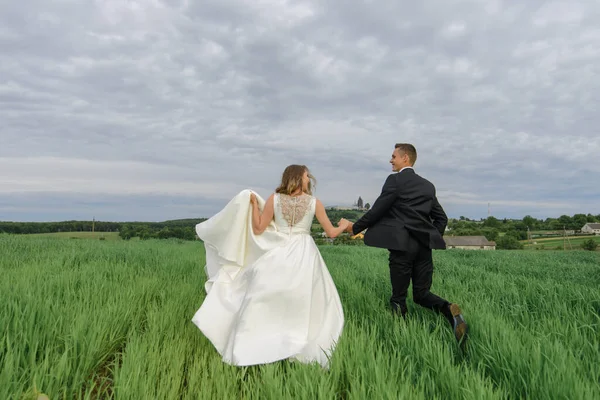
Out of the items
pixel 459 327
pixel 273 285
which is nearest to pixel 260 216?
pixel 273 285

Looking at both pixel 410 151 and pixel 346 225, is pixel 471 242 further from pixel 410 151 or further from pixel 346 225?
pixel 346 225

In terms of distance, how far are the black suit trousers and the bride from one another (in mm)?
876

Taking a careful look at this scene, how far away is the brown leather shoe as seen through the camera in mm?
3834

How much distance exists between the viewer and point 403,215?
470 cm

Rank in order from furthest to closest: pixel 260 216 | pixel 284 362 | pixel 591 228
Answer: pixel 591 228 < pixel 260 216 < pixel 284 362

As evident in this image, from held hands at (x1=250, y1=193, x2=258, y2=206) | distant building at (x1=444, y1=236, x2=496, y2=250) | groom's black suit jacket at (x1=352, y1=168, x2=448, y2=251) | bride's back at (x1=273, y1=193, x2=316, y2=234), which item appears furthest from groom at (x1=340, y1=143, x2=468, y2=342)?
distant building at (x1=444, y1=236, x2=496, y2=250)

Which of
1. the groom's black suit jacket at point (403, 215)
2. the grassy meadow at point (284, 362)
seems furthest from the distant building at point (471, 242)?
the groom's black suit jacket at point (403, 215)

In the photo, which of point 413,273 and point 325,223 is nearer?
point 325,223

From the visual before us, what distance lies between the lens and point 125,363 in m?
3.11

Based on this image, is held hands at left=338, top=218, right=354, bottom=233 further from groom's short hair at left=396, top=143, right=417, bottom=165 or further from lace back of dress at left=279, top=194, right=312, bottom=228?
groom's short hair at left=396, top=143, right=417, bottom=165

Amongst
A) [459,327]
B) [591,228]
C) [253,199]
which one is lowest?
[591,228]

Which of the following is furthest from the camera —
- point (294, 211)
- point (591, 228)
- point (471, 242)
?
point (591, 228)

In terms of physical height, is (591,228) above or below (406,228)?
below

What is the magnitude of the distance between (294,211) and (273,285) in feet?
3.13
